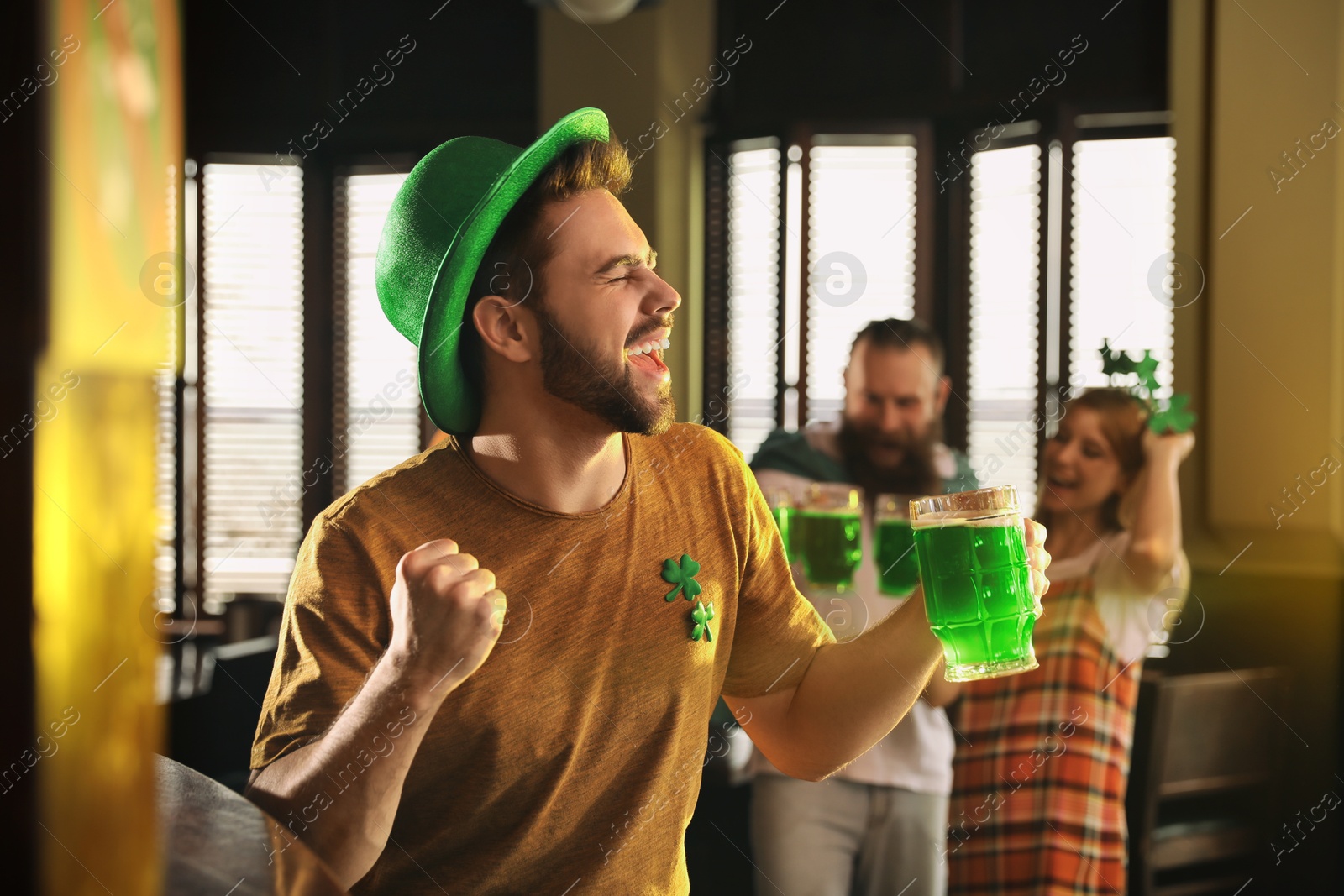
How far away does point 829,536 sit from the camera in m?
2.09

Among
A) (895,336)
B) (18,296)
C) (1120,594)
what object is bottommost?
(1120,594)

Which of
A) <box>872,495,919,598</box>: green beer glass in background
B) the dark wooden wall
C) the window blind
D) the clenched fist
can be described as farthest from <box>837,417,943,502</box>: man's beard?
the window blind

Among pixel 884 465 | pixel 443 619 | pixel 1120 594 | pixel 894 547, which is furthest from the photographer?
pixel 884 465

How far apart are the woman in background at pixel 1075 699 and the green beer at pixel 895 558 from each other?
0.38 metres

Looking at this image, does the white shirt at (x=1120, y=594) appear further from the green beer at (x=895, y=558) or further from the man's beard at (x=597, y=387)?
the man's beard at (x=597, y=387)

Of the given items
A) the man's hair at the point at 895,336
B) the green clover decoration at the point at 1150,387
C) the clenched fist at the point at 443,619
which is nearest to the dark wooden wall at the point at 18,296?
the clenched fist at the point at 443,619

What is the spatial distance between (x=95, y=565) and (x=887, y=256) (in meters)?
4.15

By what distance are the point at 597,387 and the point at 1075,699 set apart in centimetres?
→ 161

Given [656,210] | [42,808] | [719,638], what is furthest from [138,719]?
[656,210]

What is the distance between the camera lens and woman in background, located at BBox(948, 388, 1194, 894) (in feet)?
7.75

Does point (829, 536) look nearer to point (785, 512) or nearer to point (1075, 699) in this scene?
point (785, 512)

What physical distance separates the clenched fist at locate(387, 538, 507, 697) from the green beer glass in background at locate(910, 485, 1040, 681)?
1.69 ft

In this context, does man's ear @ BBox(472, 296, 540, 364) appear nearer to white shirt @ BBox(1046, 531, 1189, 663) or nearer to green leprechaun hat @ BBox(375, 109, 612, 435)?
green leprechaun hat @ BBox(375, 109, 612, 435)

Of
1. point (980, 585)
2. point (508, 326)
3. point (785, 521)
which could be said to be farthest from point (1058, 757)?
point (508, 326)
